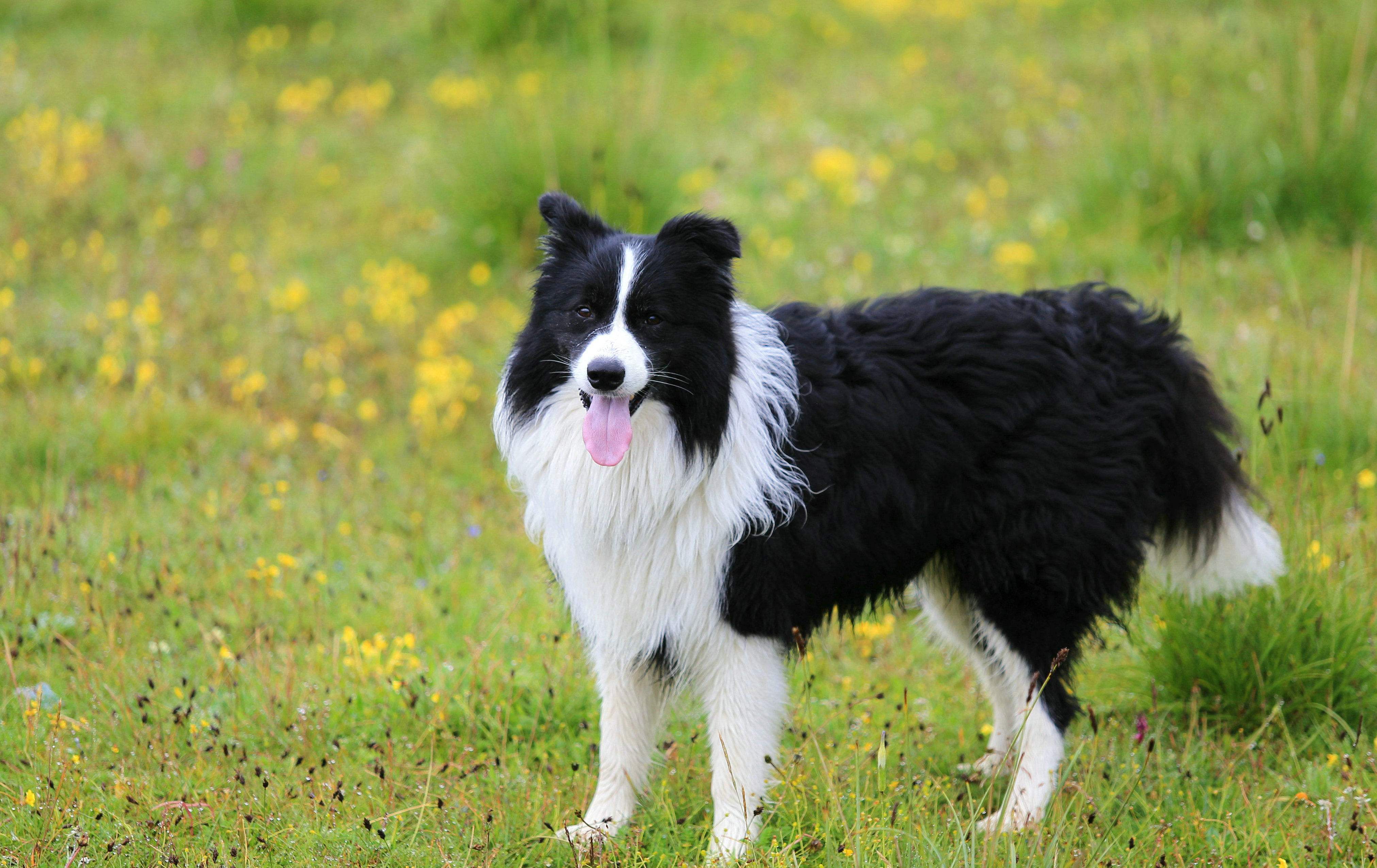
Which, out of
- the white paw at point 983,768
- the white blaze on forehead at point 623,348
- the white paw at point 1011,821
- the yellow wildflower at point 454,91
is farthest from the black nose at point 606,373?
the yellow wildflower at point 454,91

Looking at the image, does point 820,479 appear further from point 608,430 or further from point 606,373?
point 606,373

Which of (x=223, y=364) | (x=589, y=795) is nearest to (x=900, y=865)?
(x=589, y=795)

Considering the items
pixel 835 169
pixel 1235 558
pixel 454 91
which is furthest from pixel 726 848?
pixel 454 91

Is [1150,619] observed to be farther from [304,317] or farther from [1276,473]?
[304,317]

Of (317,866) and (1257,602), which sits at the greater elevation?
(1257,602)

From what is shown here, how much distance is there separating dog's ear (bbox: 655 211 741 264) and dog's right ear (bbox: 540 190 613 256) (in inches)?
8.7

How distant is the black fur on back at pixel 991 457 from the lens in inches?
136

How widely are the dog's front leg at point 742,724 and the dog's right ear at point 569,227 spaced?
1242mm

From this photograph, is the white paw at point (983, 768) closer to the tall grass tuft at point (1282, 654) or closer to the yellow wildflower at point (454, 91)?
the tall grass tuft at point (1282, 654)

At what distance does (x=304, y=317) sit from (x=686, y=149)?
3.08 m

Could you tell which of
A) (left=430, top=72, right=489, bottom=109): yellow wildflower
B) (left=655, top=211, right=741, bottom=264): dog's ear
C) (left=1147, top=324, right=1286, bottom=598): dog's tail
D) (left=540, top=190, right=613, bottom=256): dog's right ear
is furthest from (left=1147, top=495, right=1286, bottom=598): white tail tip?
(left=430, top=72, right=489, bottom=109): yellow wildflower

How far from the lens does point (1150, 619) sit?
4.23 m

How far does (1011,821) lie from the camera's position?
2.83 m

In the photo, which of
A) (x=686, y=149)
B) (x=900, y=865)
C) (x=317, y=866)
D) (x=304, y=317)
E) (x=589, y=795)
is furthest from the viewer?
(x=686, y=149)
